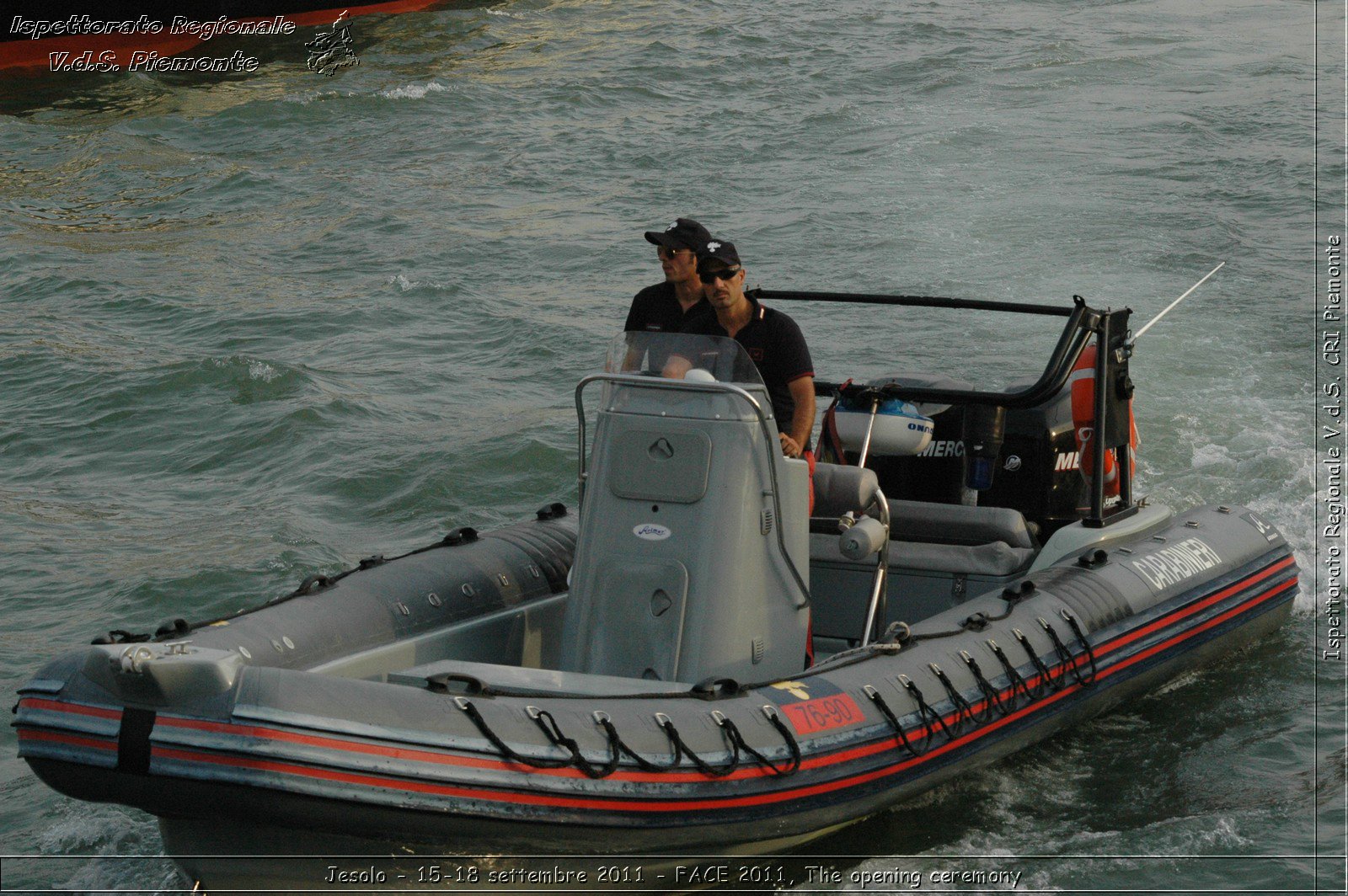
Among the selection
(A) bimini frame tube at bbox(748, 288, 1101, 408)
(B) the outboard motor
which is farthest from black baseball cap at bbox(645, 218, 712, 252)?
(A) bimini frame tube at bbox(748, 288, 1101, 408)

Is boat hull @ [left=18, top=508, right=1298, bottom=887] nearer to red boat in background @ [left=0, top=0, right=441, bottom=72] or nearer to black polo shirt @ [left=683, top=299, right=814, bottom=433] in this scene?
black polo shirt @ [left=683, top=299, right=814, bottom=433]

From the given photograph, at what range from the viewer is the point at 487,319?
1062 cm

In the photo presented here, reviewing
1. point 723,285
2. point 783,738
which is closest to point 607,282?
point 723,285

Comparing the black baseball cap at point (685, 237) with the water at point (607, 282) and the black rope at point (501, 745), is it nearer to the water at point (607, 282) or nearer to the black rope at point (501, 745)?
the black rope at point (501, 745)

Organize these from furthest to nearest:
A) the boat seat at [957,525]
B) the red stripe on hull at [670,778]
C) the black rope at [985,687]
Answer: the boat seat at [957,525] → the black rope at [985,687] → the red stripe on hull at [670,778]

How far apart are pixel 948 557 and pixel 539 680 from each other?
1875 mm

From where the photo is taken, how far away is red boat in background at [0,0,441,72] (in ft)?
63.0

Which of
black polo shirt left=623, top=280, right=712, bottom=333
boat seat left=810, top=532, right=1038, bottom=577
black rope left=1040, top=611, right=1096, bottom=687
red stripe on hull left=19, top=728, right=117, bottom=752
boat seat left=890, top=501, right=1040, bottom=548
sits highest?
black polo shirt left=623, top=280, right=712, bottom=333

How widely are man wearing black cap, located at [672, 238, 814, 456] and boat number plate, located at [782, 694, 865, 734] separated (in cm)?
80

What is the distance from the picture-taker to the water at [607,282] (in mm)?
5301

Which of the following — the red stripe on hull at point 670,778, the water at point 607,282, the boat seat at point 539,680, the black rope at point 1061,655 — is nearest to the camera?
the red stripe on hull at point 670,778

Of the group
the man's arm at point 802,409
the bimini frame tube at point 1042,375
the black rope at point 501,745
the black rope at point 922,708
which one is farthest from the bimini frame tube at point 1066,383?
the black rope at point 501,745

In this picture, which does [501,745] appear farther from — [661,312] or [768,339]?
[661,312]

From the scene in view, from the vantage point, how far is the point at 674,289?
508 centimetres
